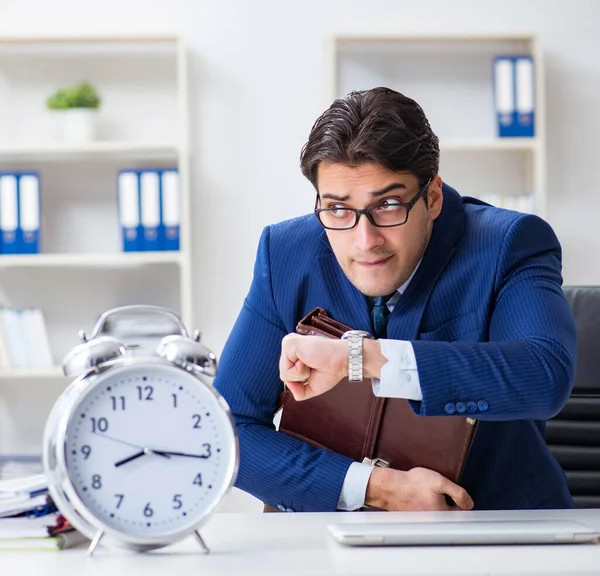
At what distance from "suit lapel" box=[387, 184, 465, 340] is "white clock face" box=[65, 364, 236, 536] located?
2.13 feet

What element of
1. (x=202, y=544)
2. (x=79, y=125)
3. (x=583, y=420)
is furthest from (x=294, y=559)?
(x=79, y=125)

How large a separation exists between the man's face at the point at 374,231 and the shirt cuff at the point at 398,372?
0.28 metres

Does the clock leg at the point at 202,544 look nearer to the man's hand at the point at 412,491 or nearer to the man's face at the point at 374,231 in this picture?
the man's hand at the point at 412,491

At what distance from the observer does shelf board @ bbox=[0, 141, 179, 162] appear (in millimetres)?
3572

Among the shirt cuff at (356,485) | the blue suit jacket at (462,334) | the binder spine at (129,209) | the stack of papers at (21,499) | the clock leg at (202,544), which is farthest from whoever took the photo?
the binder spine at (129,209)

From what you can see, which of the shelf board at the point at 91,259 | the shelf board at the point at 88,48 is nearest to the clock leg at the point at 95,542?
the shelf board at the point at 91,259

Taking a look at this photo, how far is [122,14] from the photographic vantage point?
3.83 m

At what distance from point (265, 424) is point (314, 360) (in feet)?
1.66

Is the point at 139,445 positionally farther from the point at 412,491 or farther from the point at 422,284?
the point at 422,284

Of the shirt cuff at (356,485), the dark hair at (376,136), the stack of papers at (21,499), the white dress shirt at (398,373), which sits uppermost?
the dark hair at (376,136)

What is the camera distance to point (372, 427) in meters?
1.57

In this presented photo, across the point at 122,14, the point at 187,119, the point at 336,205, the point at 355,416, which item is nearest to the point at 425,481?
the point at 355,416

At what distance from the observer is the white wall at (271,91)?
3.83 metres

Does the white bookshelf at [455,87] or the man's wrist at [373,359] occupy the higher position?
the white bookshelf at [455,87]
